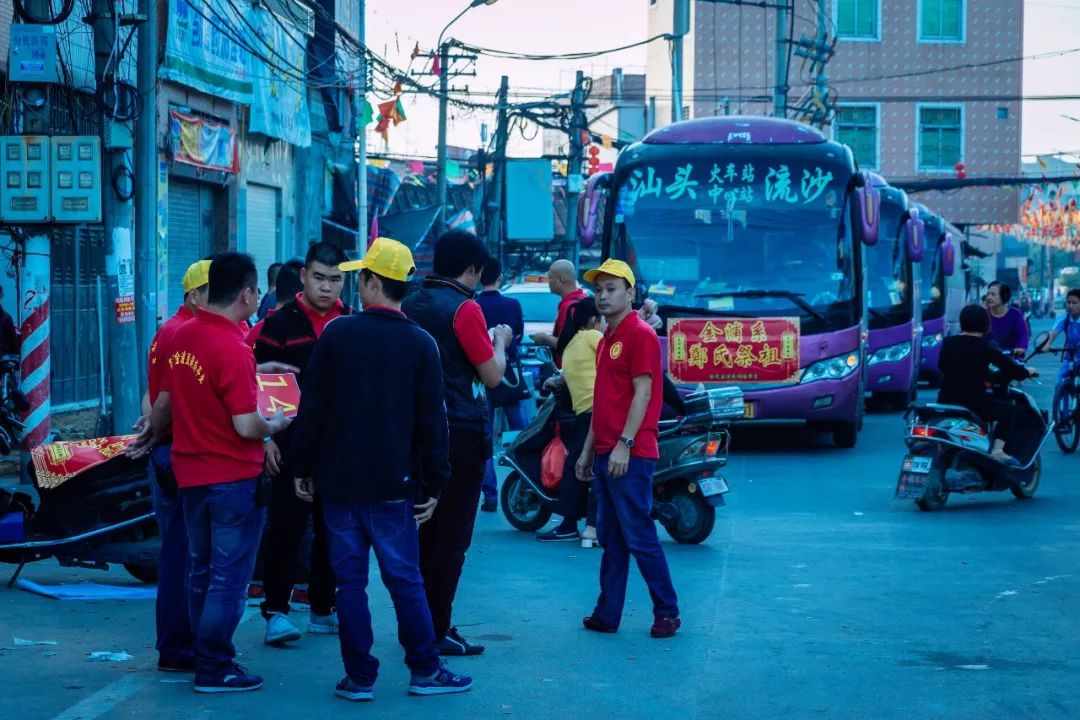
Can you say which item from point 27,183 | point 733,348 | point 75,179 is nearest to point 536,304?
point 733,348

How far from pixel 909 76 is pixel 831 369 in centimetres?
3513

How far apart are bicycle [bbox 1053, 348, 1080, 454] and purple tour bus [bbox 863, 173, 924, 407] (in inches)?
212

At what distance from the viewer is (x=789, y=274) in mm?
16219

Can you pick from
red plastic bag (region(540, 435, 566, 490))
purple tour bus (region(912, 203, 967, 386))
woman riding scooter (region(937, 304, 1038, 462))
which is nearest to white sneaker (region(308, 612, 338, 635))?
red plastic bag (region(540, 435, 566, 490))

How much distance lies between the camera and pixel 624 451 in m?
7.24

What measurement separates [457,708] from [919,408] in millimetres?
7264

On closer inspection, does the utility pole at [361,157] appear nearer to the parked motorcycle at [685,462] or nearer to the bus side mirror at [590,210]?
the bus side mirror at [590,210]

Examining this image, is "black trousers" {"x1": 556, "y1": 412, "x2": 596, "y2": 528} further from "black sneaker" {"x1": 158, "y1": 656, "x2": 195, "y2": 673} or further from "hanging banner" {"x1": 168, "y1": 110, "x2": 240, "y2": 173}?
"hanging banner" {"x1": 168, "y1": 110, "x2": 240, "y2": 173}

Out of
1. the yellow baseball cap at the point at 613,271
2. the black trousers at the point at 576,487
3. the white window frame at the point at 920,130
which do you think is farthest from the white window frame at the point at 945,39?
the yellow baseball cap at the point at 613,271

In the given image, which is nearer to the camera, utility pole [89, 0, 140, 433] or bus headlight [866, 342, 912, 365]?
utility pole [89, 0, 140, 433]

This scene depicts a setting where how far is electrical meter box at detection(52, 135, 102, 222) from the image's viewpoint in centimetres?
1216

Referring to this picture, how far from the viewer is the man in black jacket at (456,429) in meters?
6.77

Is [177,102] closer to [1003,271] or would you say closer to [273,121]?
[273,121]

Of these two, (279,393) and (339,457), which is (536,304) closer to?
(279,393)
